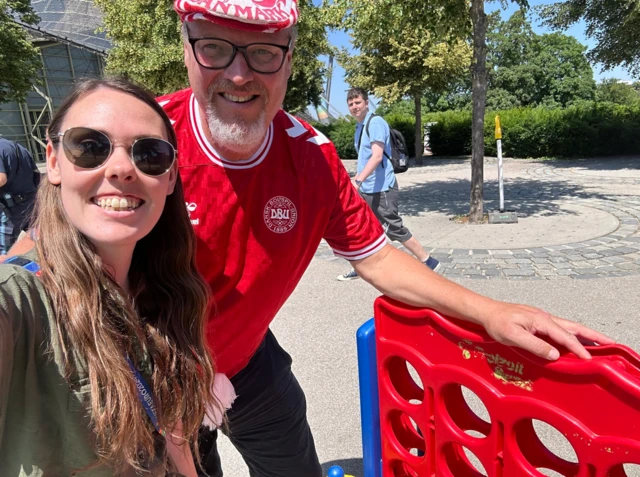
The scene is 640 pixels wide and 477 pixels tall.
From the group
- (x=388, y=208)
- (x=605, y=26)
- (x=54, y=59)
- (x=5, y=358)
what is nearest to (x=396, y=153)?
(x=388, y=208)

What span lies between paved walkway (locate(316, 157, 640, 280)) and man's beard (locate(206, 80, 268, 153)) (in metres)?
4.18

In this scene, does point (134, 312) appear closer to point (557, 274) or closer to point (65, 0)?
point (557, 274)

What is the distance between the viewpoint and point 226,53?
158cm

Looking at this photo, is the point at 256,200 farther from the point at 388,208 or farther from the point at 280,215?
the point at 388,208

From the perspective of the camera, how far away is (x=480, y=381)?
1.33m

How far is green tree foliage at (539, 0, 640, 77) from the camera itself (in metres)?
14.2

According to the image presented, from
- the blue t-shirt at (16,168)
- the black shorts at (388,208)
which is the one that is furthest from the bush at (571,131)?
the blue t-shirt at (16,168)

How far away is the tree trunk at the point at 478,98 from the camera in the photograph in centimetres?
762

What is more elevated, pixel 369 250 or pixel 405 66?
pixel 405 66

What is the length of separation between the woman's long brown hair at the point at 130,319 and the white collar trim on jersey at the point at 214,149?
12.1 inches

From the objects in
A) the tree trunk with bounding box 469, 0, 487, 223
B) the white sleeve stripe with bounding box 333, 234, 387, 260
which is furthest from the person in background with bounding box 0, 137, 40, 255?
the tree trunk with bounding box 469, 0, 487, 223

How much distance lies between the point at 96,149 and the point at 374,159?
15.7 feet

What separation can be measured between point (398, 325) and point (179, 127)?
101 cm

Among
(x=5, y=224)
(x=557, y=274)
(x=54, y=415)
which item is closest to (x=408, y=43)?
(x=557, y=274)
